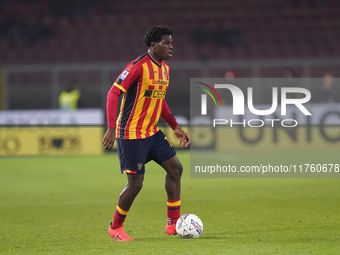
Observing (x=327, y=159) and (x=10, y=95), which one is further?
(x=10, y=95)

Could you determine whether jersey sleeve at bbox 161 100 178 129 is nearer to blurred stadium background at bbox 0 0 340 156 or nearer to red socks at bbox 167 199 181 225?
red socks at bbox 167 199 181 225

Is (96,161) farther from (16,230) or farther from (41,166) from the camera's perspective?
(16,230)

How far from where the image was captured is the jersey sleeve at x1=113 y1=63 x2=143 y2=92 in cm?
473

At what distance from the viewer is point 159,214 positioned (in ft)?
21.6

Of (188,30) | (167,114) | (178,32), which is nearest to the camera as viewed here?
(167,114)

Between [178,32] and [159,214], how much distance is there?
1651cm

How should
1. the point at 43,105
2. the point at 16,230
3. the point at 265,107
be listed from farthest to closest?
the point at 43,105
the point at 265,107
the point at 16,230

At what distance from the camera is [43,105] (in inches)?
636

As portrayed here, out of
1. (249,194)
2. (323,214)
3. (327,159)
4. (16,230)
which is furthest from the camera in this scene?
(327,159)

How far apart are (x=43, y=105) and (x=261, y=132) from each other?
6697mm

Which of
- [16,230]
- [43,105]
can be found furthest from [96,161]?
[16,230]

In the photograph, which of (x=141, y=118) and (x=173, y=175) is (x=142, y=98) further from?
(x=173, y=175)

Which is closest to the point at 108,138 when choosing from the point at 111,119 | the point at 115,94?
the point at 111,119

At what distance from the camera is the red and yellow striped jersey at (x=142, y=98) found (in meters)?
4.86
